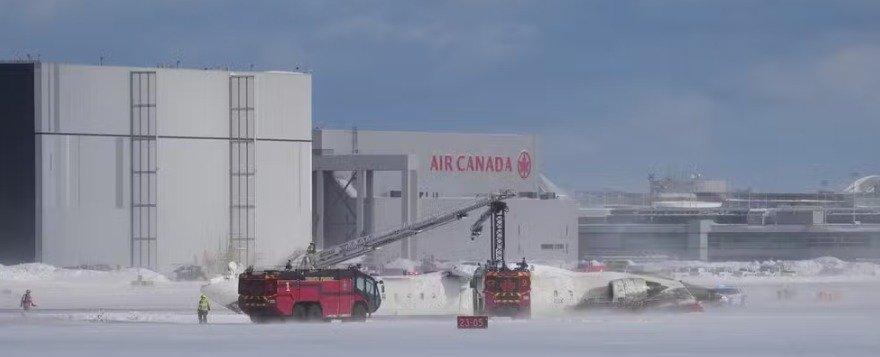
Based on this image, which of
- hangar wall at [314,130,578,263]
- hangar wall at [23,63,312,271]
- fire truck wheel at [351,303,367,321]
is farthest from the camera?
hangar wall at [314,130,578,263]

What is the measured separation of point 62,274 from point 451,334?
5133 centimetres

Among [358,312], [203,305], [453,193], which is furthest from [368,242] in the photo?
[453,193]

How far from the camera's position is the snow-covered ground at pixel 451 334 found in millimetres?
49438

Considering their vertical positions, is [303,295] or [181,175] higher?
[181,175]

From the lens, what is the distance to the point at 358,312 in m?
69.6

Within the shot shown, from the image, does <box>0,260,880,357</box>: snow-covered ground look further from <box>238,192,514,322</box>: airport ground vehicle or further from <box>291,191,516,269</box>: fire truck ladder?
<box>291,191,516,269</box>: fire truck ladder

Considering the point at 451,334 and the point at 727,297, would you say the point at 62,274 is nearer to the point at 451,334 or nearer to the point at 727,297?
the point at 727,297

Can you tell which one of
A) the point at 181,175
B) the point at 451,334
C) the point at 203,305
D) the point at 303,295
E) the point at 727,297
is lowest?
the point at 727,297

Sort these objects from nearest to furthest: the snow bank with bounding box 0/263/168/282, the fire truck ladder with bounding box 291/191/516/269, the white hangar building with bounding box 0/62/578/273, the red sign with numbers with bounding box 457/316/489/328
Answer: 1. the red sign with numbers with bounding box 457/316/489/328
2. the fire truck ladder with bounding box 291/191/516/269
3. the snow bank with bounding box 0/263/168/282
4. the white hangar building with bounding box 0/62/578/273

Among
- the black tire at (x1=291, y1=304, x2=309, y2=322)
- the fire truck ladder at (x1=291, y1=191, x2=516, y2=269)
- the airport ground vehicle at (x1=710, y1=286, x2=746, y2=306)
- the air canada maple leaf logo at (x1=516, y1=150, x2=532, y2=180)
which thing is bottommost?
the airport ground vehicle at (x1=710, y1=286, x2=746, y2=306)

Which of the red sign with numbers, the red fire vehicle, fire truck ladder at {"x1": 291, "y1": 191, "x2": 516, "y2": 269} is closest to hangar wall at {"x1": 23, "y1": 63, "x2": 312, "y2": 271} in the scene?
fire truck ladder at {"x1": 291, "y1": 191, "x2": 516, "y2": 269}

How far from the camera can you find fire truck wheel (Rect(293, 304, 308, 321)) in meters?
67.8

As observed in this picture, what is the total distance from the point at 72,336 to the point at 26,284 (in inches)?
1724

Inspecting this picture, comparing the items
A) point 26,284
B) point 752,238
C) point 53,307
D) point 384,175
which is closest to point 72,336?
point 53,307
